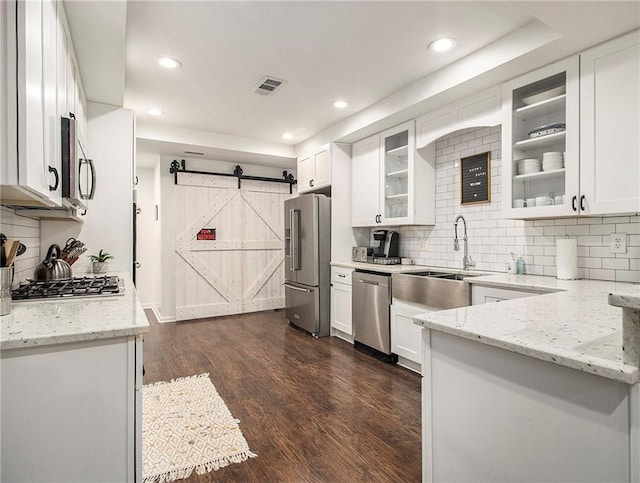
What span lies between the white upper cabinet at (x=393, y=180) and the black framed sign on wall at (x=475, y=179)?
1.16ft

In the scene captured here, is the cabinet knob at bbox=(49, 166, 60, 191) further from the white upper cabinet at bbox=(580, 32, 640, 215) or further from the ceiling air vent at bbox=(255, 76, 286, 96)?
the white upper cabinet at bbox=(580, 32, 640, 215)

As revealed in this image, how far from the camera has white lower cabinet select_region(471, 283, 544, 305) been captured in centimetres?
231

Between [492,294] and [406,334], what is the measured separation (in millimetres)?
965

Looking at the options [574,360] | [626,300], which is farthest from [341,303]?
[626,300]

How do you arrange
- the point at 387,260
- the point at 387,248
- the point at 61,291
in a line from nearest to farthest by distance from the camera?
the point at 61,291, the point at 387,260, the point at 387,248

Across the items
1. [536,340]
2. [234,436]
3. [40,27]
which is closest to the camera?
[536,340]

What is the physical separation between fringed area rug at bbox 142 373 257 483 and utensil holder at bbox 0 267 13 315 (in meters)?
1.09

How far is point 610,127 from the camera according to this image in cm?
209

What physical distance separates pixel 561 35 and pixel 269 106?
104 inches

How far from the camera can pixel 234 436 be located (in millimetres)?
2150

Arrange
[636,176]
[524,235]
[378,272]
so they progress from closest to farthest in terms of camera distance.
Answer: [636,176] < [524,235] < [378,272]

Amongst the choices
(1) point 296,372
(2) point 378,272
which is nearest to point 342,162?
(2) point 378,272

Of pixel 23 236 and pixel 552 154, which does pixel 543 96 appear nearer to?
pixel 552 154

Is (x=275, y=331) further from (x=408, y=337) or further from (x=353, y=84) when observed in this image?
(x=353, y=84)
